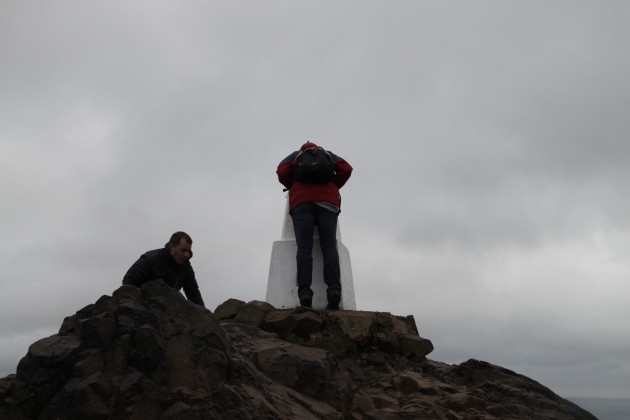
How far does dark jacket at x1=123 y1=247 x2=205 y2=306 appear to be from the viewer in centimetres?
754

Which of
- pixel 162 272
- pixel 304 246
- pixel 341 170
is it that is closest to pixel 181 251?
pixel 162 272

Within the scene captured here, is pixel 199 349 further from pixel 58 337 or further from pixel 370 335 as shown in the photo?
pixel 370 335

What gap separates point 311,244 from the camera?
952 cm

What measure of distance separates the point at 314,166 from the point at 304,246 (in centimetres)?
127

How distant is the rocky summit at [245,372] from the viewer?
561cm

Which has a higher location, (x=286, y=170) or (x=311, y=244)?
(x=286, y=170)

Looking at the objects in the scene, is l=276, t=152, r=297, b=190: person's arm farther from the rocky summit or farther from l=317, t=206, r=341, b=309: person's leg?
the rocky summit

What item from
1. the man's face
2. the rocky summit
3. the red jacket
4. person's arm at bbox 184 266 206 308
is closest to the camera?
the rocky summit

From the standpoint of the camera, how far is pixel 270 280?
32.5 ft

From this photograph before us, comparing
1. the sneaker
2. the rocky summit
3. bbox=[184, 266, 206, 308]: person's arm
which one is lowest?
the rocky summit

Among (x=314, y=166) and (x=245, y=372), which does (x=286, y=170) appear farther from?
(x=245, y=372)

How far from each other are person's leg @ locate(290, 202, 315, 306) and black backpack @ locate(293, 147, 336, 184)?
434mm

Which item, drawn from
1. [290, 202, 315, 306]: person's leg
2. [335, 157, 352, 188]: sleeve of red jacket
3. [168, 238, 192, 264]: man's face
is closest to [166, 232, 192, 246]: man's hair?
[168, 238, 192, 264]: man's face

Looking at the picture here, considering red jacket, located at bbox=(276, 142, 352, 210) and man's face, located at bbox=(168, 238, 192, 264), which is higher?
red jacket, located at bbox=(276, 142, 352, 210)
